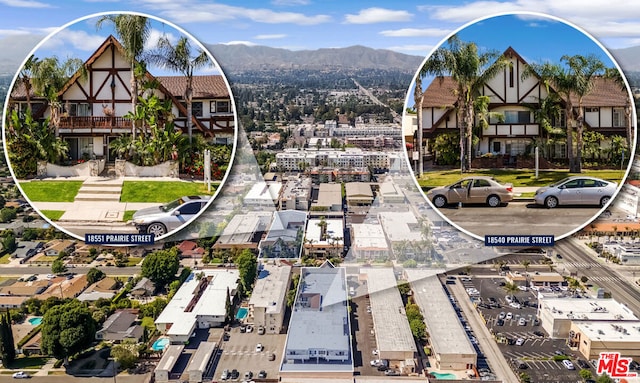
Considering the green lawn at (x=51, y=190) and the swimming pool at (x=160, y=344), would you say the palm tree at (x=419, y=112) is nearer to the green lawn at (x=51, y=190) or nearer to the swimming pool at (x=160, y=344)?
the green lawn at (x=51, y=190)

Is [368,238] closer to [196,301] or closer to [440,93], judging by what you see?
[196,301]

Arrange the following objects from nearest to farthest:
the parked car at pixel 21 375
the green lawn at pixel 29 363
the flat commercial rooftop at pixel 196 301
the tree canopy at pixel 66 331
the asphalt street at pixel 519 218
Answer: the asphalt street at pixel 519 218
the parked car at pixel 21 375
the tree canopy at pixel 66 331
the green lawn at pixel 29 363
the flat commercial rooftop at pixel 196 301

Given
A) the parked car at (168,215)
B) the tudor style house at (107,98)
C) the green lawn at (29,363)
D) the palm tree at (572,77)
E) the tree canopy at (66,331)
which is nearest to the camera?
the palm tree at (572,77)

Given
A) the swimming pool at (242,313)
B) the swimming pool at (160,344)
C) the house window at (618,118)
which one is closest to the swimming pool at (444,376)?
the swimming pool at (242,313)

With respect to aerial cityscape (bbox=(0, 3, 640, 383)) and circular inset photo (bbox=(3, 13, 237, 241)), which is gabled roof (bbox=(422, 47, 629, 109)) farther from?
circular inset photo (bbox=(3, 13, 237, 241))

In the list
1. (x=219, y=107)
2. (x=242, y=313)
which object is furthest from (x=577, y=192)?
(x=242, y=313)

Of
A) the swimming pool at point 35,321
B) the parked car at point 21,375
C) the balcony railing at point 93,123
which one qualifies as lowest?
the parked car at point 21,375

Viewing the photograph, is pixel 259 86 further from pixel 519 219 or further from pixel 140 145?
pixel 519 219
